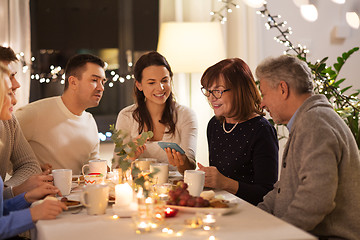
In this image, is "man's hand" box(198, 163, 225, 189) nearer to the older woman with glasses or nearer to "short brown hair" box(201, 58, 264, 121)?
the older woman with glasses

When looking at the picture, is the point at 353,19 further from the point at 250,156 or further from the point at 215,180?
the point at 215,180

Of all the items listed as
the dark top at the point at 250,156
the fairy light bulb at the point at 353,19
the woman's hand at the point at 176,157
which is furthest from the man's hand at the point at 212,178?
the fairy light bulb at the point at 353,19

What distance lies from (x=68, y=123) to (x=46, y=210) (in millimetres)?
1356

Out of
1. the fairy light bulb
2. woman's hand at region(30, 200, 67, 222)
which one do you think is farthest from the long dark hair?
the fairy light bulb

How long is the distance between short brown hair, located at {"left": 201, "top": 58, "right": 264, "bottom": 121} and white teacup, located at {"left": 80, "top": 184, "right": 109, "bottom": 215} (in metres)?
0.93

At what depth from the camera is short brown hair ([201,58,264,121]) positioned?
229 cm

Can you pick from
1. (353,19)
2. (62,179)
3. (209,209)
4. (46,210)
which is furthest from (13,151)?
(353,19)

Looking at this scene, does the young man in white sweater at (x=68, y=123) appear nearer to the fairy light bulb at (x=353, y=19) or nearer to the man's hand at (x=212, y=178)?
the man's hand at (x=212, y=178)

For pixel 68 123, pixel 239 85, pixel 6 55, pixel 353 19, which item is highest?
pixel 353 19

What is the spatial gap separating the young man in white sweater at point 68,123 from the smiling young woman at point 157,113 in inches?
8.8

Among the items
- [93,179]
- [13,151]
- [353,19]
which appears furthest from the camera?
[353,19]

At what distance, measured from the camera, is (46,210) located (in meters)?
1.52

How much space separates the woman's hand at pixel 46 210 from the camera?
1.51 meters

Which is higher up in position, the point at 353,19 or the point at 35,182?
the point at 353,19
